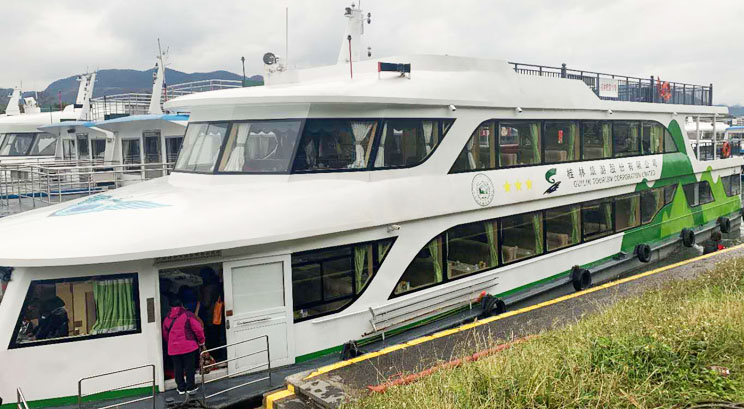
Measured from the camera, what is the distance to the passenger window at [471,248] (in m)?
8.88

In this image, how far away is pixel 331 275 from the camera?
24.2 ft

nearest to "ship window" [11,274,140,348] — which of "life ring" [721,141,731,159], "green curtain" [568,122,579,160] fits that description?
"green curtain" [568,122,579,160]

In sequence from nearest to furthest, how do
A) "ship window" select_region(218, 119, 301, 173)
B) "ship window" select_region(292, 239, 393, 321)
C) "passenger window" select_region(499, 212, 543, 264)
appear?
"ship window" select_region(292, 239, 393, 321) < "ship window" select_region(218, 119, 301, 173) < "passenger window" select_region(499, 212, 543, 264)

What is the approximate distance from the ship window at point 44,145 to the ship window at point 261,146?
18.7m

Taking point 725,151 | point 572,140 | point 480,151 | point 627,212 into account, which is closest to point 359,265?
point 480,151

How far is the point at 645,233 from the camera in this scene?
13.3 m

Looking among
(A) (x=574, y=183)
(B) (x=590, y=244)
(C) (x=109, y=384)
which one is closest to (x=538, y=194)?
(A) (x=574, y=183)

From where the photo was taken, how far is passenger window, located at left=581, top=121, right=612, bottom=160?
1178cm

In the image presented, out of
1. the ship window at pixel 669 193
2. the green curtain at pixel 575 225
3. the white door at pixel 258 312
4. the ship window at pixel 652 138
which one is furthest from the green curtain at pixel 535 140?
the white door at pixel 258 312

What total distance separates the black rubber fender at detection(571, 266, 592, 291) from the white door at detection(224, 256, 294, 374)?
19.8 ft

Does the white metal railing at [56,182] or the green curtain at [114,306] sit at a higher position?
the white metal railing at [56,182]

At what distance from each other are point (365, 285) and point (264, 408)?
6.66 ft

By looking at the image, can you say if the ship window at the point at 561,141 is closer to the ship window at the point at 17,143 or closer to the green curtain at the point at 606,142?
the green curtain at the point at 606,142

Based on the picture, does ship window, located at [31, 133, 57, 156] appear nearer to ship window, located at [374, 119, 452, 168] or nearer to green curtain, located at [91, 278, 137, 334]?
ship window, located at [374, 119, 452, 168]
